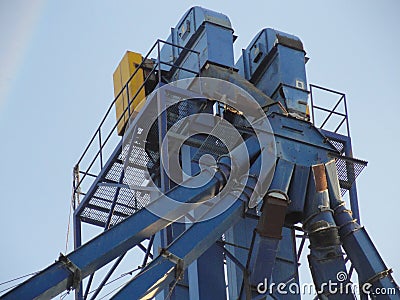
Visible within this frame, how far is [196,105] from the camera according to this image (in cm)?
2102

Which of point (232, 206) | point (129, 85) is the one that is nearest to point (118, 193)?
point (129, 85)


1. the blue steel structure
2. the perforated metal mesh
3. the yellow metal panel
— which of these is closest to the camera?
the blue steel structure

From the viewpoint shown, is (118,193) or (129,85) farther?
(129,85)

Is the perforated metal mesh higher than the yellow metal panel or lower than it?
lower

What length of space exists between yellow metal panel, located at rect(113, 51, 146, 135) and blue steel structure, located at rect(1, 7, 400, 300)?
19 centimetres

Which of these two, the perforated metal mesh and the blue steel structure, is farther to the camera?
the perforated metal mesh

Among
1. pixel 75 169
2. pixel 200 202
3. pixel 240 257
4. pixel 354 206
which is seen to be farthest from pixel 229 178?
pixel 75 169

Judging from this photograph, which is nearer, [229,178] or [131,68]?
[229,178]

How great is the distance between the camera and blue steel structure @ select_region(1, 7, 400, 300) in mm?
17391

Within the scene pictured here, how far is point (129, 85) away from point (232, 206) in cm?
483

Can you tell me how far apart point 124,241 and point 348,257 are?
3876 millimetres

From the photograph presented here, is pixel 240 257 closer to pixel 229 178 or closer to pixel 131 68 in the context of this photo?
pixel 229 178

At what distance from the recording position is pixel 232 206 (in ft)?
61.3

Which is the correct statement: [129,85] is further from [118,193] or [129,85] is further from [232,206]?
[232,206]
